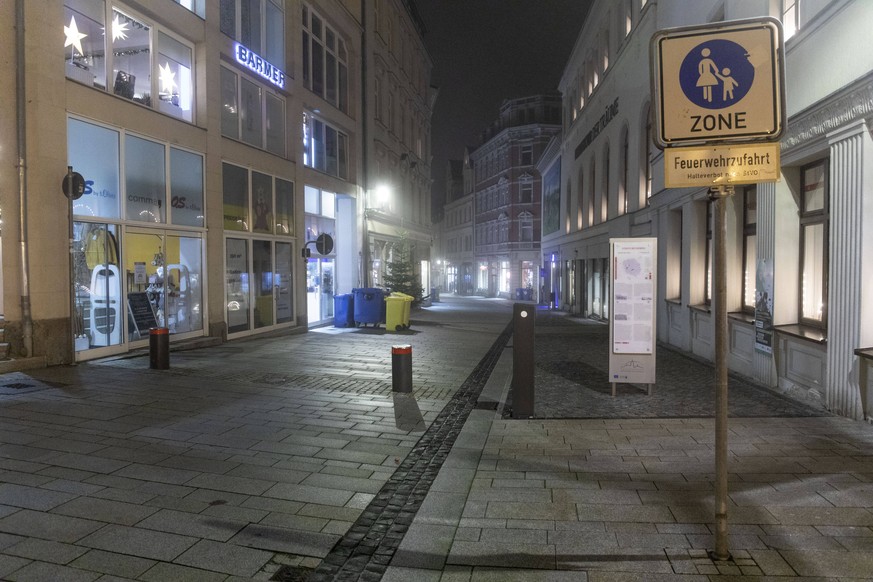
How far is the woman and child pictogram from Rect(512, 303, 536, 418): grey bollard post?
3956 millimetres

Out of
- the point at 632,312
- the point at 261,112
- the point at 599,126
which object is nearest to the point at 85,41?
the point at 261,112

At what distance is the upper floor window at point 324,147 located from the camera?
19.4 metres

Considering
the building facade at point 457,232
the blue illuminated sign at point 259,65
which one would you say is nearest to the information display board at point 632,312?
the blue illuminated sign at point 259,65

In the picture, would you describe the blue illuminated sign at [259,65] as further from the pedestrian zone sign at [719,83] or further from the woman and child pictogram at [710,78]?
the woman and child pictogram at [710,78]

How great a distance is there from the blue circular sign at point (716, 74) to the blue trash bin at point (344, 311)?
15943 mm

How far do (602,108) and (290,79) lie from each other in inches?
465

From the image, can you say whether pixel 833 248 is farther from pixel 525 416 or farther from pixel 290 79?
pixel 290 79

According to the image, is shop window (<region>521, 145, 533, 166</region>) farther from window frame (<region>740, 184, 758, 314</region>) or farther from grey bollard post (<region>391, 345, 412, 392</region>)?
grey bollard post (<region>391, 345, 412, 392</region>)

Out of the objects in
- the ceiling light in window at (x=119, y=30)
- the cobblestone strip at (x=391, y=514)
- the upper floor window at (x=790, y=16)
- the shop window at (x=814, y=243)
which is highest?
the ceiling light in window at (x=119, y=30)

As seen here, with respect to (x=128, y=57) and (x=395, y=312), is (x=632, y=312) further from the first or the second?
(x=395, y=312)

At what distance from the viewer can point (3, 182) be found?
30.6 ft

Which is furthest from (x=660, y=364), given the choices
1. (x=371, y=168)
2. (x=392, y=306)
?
(x=371, y=168)

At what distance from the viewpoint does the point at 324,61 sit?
20609 mm

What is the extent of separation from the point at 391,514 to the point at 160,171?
10.2 m
